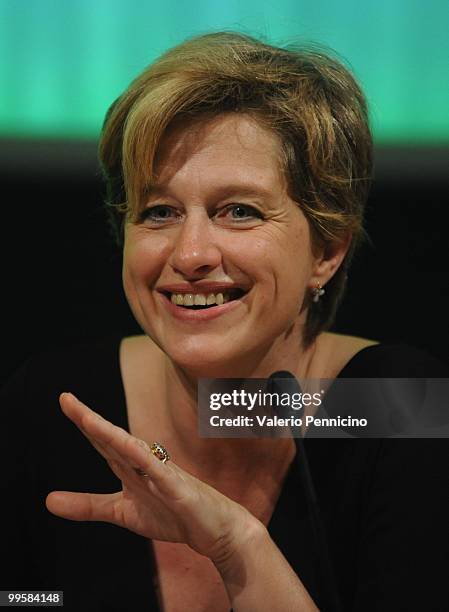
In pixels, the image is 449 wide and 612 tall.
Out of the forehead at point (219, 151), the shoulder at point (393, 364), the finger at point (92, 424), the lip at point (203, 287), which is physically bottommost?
the shoulder at point (393, 364)

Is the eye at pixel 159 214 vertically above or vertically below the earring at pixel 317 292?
above

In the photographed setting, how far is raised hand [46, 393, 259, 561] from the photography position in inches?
36.7

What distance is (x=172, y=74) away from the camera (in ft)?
3.66

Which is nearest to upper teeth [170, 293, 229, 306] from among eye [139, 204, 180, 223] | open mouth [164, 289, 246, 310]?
open mouth [164, 289, 246, 310]

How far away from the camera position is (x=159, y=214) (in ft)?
3.75

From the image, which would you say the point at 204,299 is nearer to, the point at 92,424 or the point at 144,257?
the point at 144,257

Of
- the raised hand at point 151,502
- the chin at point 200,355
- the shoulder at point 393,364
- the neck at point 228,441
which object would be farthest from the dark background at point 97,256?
the raised hand at point 151,502

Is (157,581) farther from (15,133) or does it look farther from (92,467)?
(15,133)

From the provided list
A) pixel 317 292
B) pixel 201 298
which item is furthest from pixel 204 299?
pixel 317 292

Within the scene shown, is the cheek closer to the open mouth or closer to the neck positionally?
the open mouth

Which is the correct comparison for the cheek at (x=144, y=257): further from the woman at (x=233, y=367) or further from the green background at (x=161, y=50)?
the green background at (x=161, y=50)

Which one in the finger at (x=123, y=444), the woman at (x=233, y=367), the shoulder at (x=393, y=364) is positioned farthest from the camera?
the shoulder at (x=393, y=364)

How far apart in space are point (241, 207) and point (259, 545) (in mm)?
448

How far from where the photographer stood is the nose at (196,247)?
1083mm
